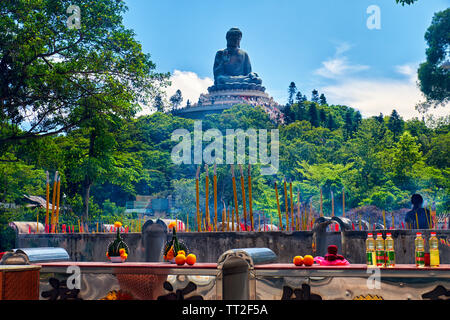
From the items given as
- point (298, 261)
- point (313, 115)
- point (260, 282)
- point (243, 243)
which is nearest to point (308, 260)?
point (298, 261)

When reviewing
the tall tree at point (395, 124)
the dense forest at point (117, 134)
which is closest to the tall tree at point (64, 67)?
the dense forest at point (117, 134)

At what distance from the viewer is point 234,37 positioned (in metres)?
42.0

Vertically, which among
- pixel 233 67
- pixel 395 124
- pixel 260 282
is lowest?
pixel 260 282

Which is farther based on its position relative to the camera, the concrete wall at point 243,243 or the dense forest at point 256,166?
the dense forest at point 256,166

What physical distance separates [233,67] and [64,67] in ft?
102

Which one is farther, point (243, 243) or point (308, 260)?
point (243, 243)

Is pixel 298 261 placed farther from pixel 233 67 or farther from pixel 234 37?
pixel 233 67

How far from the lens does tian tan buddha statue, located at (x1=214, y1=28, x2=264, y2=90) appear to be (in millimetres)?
42603

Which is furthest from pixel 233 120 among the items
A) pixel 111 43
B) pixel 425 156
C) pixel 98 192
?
pixel 111 43

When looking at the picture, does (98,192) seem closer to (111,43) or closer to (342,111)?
(111,43)

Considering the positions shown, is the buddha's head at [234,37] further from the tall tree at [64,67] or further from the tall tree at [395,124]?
the tall tree at [64,67]

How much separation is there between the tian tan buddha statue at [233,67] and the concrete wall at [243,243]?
34.4 m

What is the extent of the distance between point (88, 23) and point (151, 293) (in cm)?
1039

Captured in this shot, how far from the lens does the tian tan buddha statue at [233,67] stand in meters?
42.6
